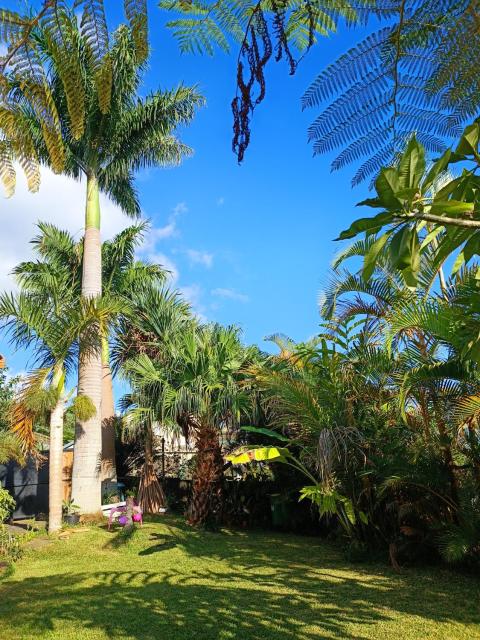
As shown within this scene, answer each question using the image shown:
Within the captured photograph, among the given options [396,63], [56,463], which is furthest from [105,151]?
[396,63]

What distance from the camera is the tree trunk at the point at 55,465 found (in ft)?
35.5

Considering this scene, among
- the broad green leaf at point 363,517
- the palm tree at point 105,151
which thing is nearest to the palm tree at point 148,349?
the palm tree at point 105,151

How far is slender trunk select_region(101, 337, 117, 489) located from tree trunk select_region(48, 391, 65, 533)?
325cm

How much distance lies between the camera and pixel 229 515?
12.6 m

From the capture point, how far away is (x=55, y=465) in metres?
10.9

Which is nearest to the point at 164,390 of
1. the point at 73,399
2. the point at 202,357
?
the point at 202,357

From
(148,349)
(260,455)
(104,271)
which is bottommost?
(260,455)

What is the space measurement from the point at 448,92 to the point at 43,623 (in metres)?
5.83

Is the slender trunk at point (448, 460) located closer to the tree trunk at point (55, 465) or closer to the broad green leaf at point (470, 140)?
the broad green leaf at point (470, 140)

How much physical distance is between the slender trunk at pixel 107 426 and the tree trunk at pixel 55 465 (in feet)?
10.6

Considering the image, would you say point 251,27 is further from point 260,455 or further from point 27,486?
point 27,486

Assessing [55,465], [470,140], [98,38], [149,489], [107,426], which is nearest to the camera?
[470,140]

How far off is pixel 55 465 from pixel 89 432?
1752 millimetres

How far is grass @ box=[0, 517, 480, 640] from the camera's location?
5.02 m
